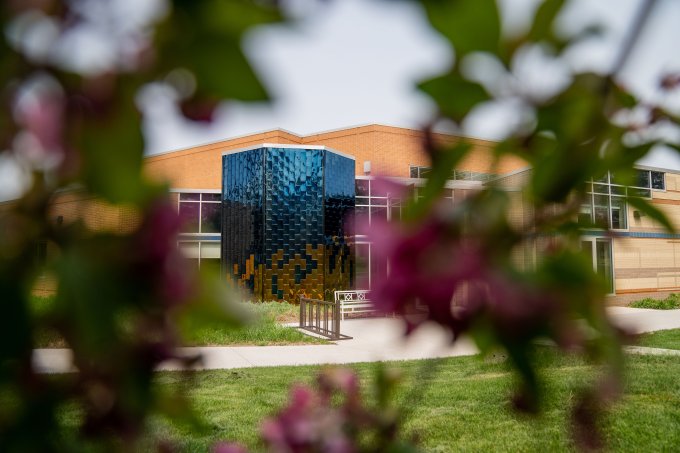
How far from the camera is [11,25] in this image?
0.31 metres

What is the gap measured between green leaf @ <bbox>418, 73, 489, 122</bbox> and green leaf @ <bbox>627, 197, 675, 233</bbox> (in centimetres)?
30

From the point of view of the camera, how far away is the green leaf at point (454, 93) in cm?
46

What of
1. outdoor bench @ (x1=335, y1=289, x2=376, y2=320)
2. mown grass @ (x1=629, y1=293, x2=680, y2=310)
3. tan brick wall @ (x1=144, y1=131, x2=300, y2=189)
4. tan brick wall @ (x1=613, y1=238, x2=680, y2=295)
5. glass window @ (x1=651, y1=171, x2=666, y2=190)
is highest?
tan brick wall @ (x1=144, y1=131, x2=300, y2=189)

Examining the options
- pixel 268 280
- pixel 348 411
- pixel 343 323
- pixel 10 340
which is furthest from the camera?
pixel 268 280

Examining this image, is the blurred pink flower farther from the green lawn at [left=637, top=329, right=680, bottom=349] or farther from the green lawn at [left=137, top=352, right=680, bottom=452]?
the green lawn at [left=637, top=329, right=680, bottom=349]

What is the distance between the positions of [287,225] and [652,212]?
1434 cm

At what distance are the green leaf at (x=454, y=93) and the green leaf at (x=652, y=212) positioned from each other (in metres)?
0.30

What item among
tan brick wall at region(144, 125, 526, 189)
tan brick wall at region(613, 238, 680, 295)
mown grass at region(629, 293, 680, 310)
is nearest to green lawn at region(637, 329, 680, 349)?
mown grass at region(629, 293, 680, 310)

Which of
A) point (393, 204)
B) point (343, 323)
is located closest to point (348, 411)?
point (393, 204)

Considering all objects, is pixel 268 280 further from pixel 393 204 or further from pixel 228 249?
pixel 393 204

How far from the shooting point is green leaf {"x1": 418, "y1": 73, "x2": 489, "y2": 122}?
0.46 m

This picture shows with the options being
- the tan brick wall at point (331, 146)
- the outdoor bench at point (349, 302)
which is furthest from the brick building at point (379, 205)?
the outdoor bench at point (349, 302)

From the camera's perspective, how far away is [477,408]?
16.2ft

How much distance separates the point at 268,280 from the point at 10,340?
14317 mm
